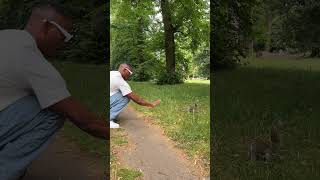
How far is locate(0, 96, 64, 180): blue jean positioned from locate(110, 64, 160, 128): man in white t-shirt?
55 centimetres

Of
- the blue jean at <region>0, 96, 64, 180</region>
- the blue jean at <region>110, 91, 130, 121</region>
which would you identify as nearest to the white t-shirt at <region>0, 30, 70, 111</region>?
the blue jean at <region>0, 96, 64, 180</region>

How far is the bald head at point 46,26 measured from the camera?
12.4 feet

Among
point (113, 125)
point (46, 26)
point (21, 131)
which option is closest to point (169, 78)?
point (113, 125)

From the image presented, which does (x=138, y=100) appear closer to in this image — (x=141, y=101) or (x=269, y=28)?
(x=141, y=101)

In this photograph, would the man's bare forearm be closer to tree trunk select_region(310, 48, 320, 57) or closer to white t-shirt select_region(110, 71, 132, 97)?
white t-shirt select_region(110, 71, 132, 97)

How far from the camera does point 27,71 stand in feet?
11.3

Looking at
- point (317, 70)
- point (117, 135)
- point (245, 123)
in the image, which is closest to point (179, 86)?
point (117, 135)

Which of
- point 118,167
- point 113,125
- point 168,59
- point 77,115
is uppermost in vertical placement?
point 168,59

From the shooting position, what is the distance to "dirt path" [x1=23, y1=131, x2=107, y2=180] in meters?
5.56

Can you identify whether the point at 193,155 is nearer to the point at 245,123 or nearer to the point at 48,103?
the point at 48,103

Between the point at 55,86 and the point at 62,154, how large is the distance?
2.95 metres

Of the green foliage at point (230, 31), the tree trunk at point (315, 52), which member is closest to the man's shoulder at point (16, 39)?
the green foliage at point (230, 31)

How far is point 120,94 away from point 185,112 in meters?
0.53

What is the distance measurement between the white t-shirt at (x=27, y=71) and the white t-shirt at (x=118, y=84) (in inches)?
23.5
